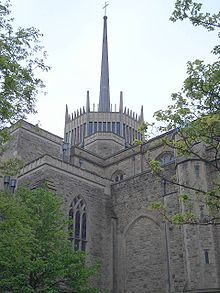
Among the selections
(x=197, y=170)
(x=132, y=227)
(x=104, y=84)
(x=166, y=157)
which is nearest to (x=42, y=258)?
(x=197, y=170)

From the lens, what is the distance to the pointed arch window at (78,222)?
2438cm

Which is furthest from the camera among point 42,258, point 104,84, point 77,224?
point 104,84

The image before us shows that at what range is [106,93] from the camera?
59656mm

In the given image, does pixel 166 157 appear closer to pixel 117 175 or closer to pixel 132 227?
pixel 117 175

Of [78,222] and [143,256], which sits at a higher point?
[78,222]

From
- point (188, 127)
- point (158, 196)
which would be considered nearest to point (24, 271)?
point (188, 127)

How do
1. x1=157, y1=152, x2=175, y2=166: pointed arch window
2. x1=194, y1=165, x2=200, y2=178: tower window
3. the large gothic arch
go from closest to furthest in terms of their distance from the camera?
x1=194, y1=165, x2=200, y2=178: tower window
the large gothic arch
x1=157, y1=152, x2=175, y2=166: pointed arch window

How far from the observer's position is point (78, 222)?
2500 centimetres

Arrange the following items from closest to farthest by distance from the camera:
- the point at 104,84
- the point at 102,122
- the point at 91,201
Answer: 1. the point at 91,201
2. the point at 102,122
3. the point at 104,84

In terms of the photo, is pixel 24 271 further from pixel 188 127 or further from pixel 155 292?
pixel 155 292

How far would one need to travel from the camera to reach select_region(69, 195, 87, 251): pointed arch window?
24375 millimetres

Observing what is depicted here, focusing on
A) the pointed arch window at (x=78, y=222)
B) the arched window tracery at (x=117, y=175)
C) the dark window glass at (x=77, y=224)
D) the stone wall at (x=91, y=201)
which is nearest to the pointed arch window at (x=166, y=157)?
the arched window tracery at (x=117, y=175)

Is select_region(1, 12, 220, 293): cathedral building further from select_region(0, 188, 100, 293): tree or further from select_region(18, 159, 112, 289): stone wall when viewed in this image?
select_region(0, 188, 100, 293): tree

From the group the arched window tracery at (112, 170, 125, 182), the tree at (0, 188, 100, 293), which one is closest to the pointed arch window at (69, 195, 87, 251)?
the tree at (0, 188, 100, 293)
